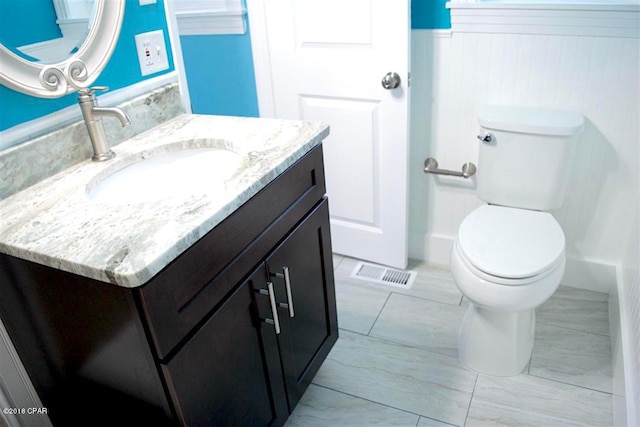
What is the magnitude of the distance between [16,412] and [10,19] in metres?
0.89

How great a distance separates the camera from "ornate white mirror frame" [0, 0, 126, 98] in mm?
1121

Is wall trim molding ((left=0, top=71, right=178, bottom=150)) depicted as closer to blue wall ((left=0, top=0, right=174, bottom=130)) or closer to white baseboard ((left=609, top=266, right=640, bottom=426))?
blue wall ((left=0, top=0, right=174, bottom=130))

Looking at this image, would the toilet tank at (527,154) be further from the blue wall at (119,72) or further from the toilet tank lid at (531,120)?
the blue wall at (119,72)

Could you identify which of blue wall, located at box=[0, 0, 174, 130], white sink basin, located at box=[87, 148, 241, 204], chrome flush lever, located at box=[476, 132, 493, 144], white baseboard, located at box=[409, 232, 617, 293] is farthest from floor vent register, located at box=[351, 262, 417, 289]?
blue wall, located at box=[0, 0, 174, 130]

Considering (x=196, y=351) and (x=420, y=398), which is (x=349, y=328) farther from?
(x=196, y=351)

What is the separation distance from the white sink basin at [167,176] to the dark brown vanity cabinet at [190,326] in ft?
0.72

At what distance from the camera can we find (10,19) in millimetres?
1114

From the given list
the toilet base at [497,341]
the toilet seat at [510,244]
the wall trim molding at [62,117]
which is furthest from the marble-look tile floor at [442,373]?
the wall trim molding at [62,117]

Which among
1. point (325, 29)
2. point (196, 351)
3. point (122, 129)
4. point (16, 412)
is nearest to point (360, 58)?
point (325, 29)

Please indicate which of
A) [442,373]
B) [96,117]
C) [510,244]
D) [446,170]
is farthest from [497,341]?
[96,117]

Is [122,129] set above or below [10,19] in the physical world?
below

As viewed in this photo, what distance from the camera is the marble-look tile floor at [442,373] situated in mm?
1597

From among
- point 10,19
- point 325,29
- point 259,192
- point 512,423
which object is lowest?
point 512,423

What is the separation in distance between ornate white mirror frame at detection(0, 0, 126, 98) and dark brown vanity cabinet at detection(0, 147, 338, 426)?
40 cm
